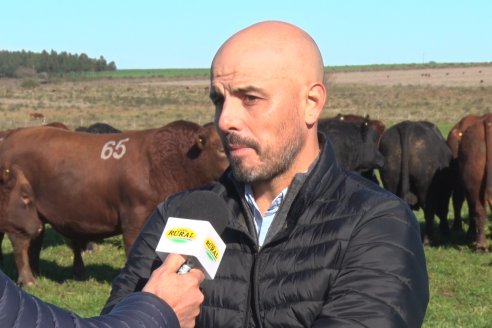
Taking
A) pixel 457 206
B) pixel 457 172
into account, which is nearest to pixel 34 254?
pixel 457 172

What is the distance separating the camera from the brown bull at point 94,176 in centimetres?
874

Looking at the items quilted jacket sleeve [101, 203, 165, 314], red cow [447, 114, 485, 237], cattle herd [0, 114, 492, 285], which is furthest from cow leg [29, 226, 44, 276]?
quilted jacket sleeve [101, 203, 165, 314]

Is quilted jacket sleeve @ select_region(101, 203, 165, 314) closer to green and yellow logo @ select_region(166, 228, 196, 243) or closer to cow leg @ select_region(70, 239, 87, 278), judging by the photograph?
green and yellow logo @ select_region(166, 228, 196, 243)

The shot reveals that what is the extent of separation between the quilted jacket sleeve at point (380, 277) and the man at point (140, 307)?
17.1 inches

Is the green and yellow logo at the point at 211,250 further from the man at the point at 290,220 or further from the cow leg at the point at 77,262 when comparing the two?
the cow leg at the point at 77,262

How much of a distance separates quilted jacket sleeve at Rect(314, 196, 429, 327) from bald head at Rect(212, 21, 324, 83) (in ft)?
1.57

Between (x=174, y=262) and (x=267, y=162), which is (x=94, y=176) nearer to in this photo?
(x=267, y=162)

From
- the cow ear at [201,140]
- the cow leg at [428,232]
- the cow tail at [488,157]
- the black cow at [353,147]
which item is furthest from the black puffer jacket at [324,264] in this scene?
the black cow at [353,147]

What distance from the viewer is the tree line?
139m

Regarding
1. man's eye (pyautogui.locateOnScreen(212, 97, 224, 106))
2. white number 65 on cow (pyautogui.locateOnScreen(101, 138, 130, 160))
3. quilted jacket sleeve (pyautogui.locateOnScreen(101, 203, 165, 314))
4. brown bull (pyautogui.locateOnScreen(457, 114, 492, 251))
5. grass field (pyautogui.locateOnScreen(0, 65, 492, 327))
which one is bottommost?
grass field (pyautogui.locateOnScreen(0, 65, 492, 327))

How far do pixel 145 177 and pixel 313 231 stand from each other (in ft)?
21.1

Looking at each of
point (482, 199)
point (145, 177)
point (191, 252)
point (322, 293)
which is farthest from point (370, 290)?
point (482, 199)

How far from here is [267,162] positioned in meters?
2.52

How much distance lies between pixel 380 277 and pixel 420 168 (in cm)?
1059
